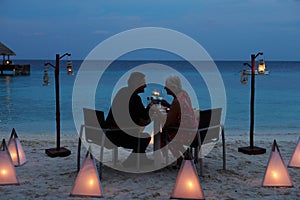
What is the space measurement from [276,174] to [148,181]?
1.39m

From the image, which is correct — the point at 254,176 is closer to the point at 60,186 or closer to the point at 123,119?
the point at 123,119

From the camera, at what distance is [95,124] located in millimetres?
4832

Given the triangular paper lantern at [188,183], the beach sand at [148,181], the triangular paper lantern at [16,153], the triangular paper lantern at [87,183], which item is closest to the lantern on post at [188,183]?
the triangular paper lantern at [188,183]

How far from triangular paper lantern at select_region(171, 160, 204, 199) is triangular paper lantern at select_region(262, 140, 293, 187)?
0.91 m

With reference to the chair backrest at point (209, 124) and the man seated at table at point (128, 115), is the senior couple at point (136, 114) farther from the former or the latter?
the chair backrest at point (209, 124)

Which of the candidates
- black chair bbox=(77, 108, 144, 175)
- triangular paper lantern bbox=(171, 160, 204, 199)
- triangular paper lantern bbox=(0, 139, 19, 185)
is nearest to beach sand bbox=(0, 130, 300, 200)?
triangular paper lantern bbox=(0, 139, 19, 185)

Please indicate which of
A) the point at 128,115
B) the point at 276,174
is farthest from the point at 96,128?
the point at 276,174

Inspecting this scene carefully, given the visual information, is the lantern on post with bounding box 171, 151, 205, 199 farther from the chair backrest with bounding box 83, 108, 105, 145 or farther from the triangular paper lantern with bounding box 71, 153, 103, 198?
the chair backrest with bounding box 83, 108, 105, 145

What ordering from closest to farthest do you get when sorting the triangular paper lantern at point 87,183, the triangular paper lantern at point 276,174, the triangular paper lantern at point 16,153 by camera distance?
the triangular paper lantern at point 87,183
the triangular paper lantern at point 276,174
the triangular paper lantern at point 16,153

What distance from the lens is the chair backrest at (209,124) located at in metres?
4.82

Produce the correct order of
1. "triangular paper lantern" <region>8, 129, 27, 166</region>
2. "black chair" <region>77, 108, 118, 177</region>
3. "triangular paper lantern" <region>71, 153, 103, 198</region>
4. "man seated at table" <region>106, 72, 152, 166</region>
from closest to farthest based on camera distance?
"triangular paper lantern" <region>71, 153, 103, 198</region>
"black chair" <region>77, 108, 118, 177</region>
"man seated at table" <region>106, 72, 152, 166</region>
"triangular paper lantern" <region>8, 129, 27, 166</region>

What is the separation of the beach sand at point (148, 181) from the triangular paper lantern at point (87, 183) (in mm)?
123

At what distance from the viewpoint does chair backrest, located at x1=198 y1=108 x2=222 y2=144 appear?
4.82 m

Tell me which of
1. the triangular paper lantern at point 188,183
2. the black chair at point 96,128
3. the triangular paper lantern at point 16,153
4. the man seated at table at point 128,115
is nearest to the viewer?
the triangular paper lantern at point 188,183
